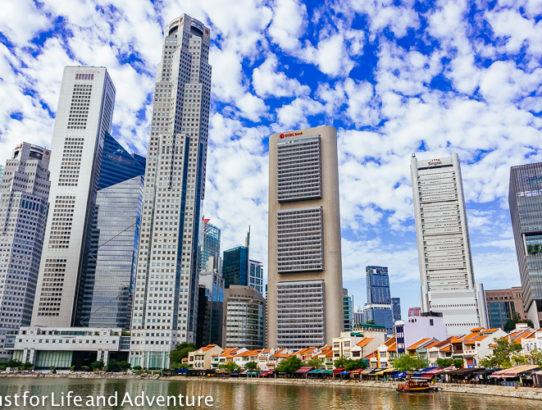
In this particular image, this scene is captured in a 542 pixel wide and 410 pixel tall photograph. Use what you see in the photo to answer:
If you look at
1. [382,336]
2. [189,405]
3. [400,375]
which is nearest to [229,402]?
[189,405]

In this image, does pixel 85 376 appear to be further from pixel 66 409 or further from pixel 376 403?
pixel 376 403

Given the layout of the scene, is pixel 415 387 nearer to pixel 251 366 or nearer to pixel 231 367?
pixel 251 366

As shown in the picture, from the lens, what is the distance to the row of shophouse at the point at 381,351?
372ft

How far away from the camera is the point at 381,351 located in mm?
136125

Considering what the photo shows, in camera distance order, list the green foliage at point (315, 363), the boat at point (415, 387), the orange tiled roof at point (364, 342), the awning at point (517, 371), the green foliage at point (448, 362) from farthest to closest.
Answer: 1. the orange tiled roof at point (364, 342)
2. the green foliage at point (315, 363)
3. the green foliage at point (448, 362)
4. the boat at point (415, 387)
5. the awning at point (517, 371)

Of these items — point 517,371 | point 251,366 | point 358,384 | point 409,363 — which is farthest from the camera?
point 251,366

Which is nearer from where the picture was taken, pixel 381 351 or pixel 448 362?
pixel 448 362

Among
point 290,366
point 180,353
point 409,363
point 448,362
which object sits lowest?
point 290,366

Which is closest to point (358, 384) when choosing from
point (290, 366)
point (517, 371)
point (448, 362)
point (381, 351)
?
point (448, 362)

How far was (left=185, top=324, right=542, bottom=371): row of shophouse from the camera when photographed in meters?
113

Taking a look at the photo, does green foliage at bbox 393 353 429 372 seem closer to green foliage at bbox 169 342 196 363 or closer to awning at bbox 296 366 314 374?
awning at bbox 296 366 314 374

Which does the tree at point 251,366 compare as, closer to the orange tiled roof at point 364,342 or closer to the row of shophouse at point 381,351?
the row of shophouse at point 381,351

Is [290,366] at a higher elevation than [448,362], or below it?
below

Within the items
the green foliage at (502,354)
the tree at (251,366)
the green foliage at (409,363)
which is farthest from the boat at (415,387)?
the tree at (251,366)
